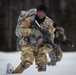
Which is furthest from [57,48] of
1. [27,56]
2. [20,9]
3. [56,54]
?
[20,9]

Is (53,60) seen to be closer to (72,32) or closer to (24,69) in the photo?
(24,69)

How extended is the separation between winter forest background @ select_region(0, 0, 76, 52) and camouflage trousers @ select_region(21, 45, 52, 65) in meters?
10.6

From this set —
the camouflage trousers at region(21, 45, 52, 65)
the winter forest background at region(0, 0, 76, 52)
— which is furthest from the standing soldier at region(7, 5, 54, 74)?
the winter forest background at region(0, 0, 76, 52)

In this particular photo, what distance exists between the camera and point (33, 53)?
24.5 ft

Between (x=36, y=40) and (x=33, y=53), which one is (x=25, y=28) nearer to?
(x=36, y=40)

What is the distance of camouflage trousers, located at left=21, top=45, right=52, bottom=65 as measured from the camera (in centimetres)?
739

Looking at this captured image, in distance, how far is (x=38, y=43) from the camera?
7441mm

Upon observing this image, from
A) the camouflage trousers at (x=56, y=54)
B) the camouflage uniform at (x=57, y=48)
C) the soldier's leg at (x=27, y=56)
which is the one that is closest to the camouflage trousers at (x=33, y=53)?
the soldier's leg at (x=27, y=56)

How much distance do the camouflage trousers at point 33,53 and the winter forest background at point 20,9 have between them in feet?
34.7

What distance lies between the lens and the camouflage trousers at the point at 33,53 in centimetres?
739

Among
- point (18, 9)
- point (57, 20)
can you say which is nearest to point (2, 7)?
point (18, 9)

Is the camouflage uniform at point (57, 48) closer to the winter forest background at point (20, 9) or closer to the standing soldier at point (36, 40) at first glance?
the standing soldier at point (36, 40)

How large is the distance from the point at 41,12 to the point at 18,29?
370mm

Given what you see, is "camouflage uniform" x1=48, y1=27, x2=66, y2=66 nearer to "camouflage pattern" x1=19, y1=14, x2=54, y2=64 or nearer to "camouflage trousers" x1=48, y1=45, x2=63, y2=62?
"camouflage trousers" x1=48, y1=45, x2=63, y2=62
